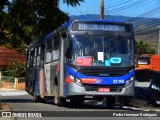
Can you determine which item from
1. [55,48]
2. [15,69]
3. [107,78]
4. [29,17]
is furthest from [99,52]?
[15,69]

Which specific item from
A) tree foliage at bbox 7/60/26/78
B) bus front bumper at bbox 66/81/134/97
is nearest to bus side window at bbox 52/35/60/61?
bus front bumper at bbox 66/81/134/97

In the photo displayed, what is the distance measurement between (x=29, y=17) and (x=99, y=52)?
15.9 ft

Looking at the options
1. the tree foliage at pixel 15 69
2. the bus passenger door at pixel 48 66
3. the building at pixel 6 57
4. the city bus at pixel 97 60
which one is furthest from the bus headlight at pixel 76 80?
the building at pixel 6 57

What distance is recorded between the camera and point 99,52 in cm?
1880

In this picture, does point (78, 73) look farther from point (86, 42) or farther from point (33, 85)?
point (33, 85)

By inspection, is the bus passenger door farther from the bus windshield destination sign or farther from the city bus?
the bus windshield destination sign

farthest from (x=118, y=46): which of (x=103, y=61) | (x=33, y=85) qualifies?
(x=33, y=85)

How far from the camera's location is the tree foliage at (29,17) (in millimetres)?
22344

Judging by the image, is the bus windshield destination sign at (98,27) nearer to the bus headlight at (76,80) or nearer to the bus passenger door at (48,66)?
the bus headlight at (76,80)

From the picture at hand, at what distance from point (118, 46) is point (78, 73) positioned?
186 cm

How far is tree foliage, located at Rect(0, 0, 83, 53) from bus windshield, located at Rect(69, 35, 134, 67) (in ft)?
13.6

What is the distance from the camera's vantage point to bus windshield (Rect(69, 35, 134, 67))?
1878cm

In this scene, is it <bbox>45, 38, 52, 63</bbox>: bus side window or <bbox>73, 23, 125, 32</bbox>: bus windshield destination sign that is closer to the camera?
<bbox>73, 23, 125, 32</bbox>: bus windshield destination sign

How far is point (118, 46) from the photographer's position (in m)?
19.0
